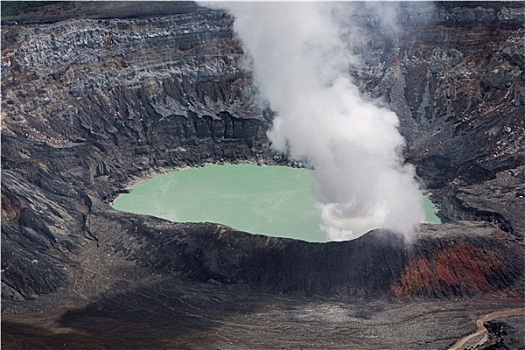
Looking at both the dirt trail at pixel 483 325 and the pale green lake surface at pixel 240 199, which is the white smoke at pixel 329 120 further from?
the dirt trail at pixel 483 325

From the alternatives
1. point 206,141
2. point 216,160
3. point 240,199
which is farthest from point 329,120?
point 206,141

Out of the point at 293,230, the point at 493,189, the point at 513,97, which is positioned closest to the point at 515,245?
the point at 493,189

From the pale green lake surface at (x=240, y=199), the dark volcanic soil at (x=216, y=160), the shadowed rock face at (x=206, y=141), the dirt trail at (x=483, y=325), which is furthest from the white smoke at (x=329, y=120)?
the dirt trail at (x=483, y=325)

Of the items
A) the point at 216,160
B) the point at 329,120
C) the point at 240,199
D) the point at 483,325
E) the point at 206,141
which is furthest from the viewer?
the point at 206,141

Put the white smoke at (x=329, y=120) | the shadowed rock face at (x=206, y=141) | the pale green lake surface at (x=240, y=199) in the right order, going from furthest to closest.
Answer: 1. the pale green lake surface at (x=240, y=199)
2. the white smoke at (x=329, y=120)
3. the shadowed rock face at (x=206, y=141)

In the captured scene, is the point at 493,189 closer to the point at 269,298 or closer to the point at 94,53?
the point at 269,298

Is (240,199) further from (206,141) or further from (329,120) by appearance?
(206,141)
